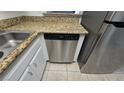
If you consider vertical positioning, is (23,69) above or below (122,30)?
below

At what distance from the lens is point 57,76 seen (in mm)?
1860

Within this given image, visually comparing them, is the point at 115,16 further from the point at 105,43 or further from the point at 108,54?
the point at 108,54

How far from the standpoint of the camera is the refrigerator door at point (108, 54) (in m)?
1.35

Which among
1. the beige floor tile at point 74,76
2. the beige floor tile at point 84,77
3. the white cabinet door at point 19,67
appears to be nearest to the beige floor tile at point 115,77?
the beige floor tile at point 84,77

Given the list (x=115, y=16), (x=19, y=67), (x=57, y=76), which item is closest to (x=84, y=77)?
(x=57, y=76)

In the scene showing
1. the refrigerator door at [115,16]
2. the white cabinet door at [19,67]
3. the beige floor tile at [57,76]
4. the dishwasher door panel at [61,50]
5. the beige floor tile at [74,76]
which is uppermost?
the refrigerator door at [115,16]

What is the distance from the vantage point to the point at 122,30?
4.27 ft

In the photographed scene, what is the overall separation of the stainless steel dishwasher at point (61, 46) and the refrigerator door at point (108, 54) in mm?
362

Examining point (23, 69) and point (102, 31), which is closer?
point (23, 69)

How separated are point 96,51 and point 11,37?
1.30m

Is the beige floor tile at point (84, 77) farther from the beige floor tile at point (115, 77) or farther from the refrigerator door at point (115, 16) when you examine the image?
the refrigerator door at point (115, 16)

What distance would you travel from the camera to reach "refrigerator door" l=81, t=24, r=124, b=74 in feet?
4.43
